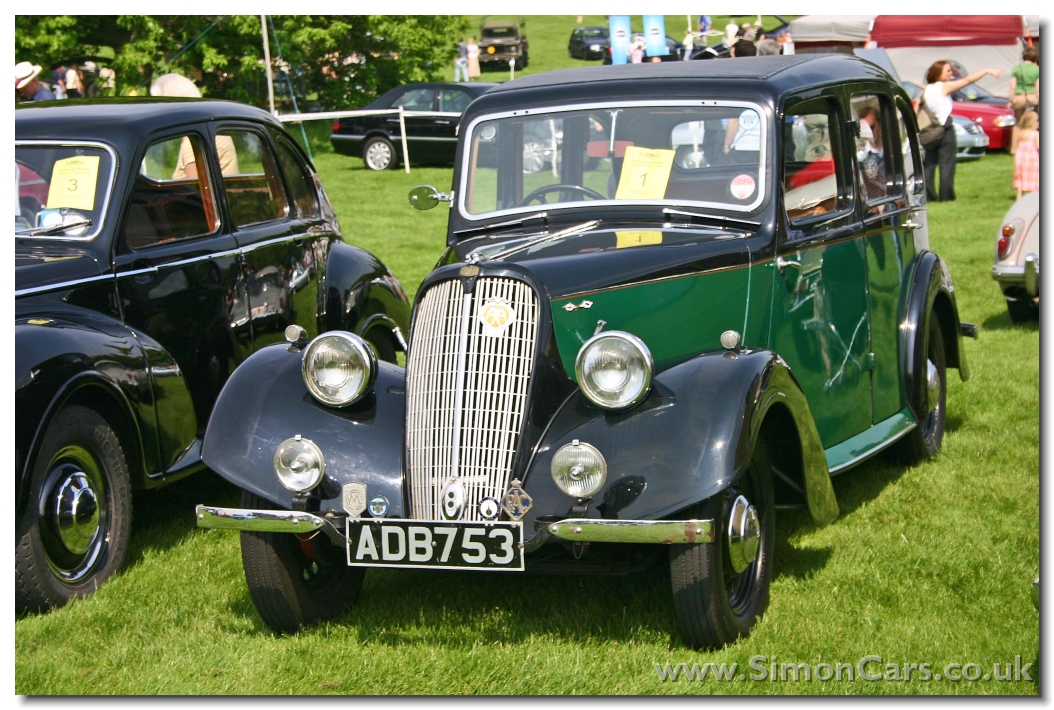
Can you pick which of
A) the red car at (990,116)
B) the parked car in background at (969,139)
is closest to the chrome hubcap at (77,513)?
the parked car in background at (969,139)

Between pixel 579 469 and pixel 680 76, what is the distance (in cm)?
206

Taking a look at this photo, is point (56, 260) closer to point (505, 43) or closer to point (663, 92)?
point (663, 92)

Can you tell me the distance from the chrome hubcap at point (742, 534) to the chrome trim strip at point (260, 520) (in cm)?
133

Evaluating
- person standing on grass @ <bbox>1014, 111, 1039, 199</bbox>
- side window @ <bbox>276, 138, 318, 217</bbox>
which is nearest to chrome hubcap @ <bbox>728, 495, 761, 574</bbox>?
side window @ <bbox>276, 138, 318, 217</bbox>

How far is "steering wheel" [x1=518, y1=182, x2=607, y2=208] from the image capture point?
5070mm

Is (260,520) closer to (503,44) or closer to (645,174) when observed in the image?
(645,174)

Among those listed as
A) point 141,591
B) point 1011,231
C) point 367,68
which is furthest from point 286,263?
point 367,68

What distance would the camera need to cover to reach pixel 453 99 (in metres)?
20.7

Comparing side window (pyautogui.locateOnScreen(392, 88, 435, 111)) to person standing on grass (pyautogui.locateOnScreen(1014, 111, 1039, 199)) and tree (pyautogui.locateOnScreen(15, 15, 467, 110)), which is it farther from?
person standing on grass (pyautogui.locateOnScreen(1014, 111, 1039, 199))

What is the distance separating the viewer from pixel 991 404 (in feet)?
23.6

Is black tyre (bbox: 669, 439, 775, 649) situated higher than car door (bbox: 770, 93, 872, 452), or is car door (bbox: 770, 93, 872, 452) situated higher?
car door (bbox: 770, 93, 872, 452)

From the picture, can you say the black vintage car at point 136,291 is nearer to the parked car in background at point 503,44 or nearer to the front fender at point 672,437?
the front fender at point 672,437

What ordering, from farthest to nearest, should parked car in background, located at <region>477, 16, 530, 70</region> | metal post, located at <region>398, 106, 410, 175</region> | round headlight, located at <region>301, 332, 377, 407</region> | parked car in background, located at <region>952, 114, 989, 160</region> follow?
parked car in background, located at <region>477, 16, 530, 70</region>, parked car in background, located at <region>952, 114, 989, 160</region>, metal post, located at <region>398, 106, 410, 175</region>, round headlight, located at <region>301, 332, 377, 407</region>
